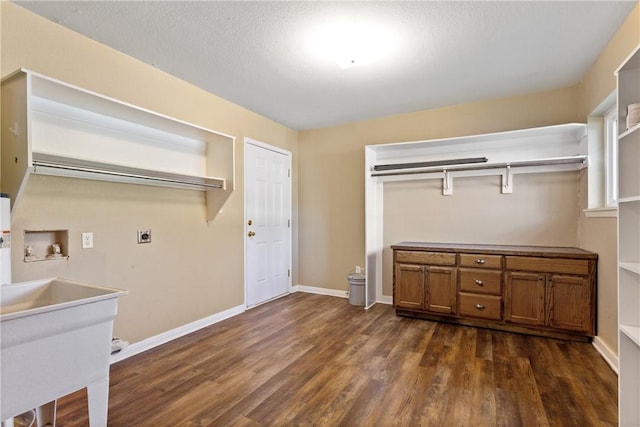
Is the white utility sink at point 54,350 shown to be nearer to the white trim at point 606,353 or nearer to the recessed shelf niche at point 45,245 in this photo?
the recessed shelf niche at point 45,245

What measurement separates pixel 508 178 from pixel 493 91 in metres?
0.95

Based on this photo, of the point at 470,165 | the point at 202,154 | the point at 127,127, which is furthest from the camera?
the point at 470,165

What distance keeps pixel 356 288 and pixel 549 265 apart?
2.09 meters

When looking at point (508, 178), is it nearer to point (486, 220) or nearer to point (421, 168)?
point (486, 220)

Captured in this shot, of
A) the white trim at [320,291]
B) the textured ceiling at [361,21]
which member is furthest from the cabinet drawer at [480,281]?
the textured ceiling at [361,21]

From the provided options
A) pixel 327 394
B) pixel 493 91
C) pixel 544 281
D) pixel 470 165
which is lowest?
pixel 327 394

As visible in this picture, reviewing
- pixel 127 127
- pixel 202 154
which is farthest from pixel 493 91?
pixel 127 127

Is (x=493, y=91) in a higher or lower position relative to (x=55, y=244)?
higher

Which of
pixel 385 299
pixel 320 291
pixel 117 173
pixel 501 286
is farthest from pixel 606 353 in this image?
pixel 117 173

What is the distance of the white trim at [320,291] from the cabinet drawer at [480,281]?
1.71m

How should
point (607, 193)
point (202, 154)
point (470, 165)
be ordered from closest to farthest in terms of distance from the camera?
point (607, 193) < point (202, 154) < point (470, 165)

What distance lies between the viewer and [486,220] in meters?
3.66

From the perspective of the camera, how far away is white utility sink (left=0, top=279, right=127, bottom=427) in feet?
3.72

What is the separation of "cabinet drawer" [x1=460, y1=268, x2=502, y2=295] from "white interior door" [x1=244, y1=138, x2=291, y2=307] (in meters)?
2.41
